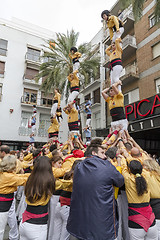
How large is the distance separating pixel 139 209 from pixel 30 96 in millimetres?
20563

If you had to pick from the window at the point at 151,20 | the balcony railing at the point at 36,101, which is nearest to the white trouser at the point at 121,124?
the window at the point at 151,20

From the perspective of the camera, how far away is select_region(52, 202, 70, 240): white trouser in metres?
3.09

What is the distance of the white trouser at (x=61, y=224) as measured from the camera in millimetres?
3090

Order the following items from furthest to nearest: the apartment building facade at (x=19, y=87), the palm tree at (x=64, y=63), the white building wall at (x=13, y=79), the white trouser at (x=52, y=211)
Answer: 1. the apartment building facade at (x=19, y=87)
2. the white building wall at (x=13, y=79)
3. the palm tree at (x=64, y=63)
4. the white trouser at (x=52, y=211)

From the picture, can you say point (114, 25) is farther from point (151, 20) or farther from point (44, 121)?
point (44, 121)

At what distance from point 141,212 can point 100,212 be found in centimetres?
91

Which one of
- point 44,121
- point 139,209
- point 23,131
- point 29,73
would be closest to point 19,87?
point 29,73

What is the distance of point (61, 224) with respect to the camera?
3277 mm

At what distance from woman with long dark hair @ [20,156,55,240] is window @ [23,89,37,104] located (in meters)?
19.5

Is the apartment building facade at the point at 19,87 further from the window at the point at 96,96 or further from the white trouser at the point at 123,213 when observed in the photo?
the white trouser at the point at 123,213

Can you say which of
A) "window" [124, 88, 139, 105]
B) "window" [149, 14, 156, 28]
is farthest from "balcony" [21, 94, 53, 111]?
"window" [149, 14, 156, 28]

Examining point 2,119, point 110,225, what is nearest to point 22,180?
point 110,225

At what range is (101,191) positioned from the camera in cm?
205

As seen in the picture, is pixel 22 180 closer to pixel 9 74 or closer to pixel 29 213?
pixel 29 213
